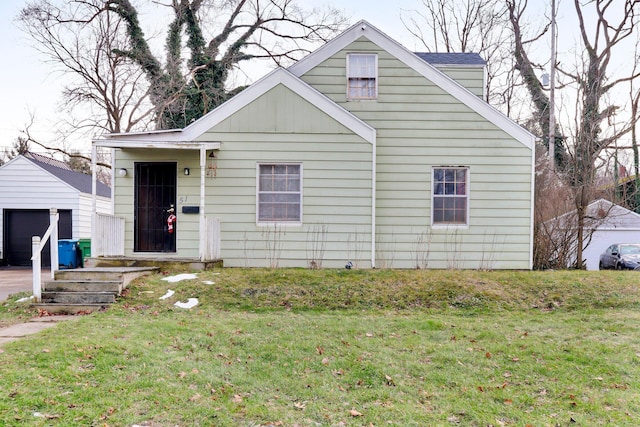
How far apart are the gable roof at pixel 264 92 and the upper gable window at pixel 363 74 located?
1105mm

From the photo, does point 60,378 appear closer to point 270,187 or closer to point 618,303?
point 270,187

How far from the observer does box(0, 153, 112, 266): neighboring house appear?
1588 centimetres

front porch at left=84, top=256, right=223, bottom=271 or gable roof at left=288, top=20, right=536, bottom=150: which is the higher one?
gable roof at left=288, top=20, right=536, bottom=150

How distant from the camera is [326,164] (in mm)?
9703

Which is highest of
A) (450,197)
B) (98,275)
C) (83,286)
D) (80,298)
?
(450,197)

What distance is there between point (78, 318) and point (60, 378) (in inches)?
108

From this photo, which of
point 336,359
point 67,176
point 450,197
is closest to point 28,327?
point 336,359

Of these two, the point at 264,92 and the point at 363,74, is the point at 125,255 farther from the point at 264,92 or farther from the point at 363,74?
the point at 363,74

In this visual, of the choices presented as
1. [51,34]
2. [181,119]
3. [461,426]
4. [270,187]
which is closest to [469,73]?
[270,187]

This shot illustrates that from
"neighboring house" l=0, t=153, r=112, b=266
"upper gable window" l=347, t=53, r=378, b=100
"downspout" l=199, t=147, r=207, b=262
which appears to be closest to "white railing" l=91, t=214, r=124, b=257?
"downspout" l=199, t=147, r=207, b=262

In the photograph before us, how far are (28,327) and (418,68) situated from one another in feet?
30.3

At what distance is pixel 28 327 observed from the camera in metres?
5.79

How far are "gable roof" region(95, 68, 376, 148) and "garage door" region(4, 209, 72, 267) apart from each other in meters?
9.15

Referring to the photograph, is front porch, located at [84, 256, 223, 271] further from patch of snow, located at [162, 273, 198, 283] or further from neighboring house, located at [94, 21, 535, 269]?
neighboring house, located at [94, 21, 535, 269]
